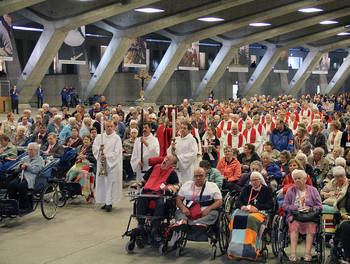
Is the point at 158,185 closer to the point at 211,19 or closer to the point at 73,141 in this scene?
the point at 73,141

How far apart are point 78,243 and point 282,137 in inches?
248

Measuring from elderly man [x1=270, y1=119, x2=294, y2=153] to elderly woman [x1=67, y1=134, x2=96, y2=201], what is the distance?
4.39m

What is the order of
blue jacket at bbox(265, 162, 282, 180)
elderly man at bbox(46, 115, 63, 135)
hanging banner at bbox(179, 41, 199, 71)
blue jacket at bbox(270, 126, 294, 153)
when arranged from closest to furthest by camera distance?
1. blue jacket at bbox(265, 162, 282, 180)
2. blue jacket at bbox(270, 126, 294, 153)
3. elderly man at bbox(46, 115, 63, 135)
4. hanging banner at bbox(179, 41, 199, 71)

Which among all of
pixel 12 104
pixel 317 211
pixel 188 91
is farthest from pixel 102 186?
pixel 188 91

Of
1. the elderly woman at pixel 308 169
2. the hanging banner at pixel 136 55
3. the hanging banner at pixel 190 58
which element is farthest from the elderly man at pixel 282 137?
the hanging banner at pixel 190 58

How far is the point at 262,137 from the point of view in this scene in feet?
49.1

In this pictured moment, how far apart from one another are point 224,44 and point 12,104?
18527mm

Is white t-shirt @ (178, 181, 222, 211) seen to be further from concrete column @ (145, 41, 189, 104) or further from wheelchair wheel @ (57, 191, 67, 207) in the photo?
Result: concrete column @ (145, 41, 189, 104)

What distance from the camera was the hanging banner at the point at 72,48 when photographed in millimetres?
29438

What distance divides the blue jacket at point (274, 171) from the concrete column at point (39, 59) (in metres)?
20.1

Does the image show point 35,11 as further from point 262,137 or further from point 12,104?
point 262,137

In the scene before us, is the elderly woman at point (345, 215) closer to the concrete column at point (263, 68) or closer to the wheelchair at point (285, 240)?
the wheelchair at point (285, 240)

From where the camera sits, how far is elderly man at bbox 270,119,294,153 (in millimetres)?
13164

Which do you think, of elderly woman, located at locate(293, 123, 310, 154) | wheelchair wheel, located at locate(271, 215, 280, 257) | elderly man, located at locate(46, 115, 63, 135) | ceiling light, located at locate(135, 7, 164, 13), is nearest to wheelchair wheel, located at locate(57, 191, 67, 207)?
elderly man, located at locate(46, 115, 63, 135)
